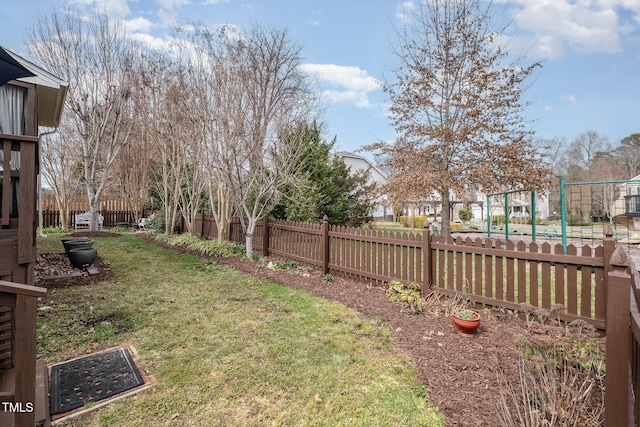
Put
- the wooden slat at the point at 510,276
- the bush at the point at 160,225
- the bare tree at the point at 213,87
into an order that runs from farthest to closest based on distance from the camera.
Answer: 1. the bush at the point at 160,225
2. the bare tree at the point at 213,87
3. the wooden slat at the point at 510,276

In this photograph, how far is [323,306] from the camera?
4.73 meters

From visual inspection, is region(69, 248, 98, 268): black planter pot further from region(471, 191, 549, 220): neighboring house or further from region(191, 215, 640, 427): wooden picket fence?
region(471, 191, 549, 220): neighboring house

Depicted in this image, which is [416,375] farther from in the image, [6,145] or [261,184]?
[261,184]

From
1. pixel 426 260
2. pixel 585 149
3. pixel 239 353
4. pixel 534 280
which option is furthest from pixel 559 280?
pixel 585 149

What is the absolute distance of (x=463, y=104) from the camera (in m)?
9.54

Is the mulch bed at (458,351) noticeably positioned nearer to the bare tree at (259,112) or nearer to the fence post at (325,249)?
the fence post at (325,249)

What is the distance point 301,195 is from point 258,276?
10.4 ft

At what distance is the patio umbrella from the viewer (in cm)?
275

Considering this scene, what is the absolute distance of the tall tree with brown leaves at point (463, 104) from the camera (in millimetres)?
9305

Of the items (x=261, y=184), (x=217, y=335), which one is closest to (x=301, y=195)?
(x=261, y=184)

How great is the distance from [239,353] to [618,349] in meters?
3.10

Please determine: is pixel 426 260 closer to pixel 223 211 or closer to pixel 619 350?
pixel 619 350

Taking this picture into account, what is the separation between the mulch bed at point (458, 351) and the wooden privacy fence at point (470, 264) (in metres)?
0.43

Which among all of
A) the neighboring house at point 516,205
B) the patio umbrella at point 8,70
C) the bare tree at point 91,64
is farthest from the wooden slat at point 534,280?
the neighboring house at point 516,205
